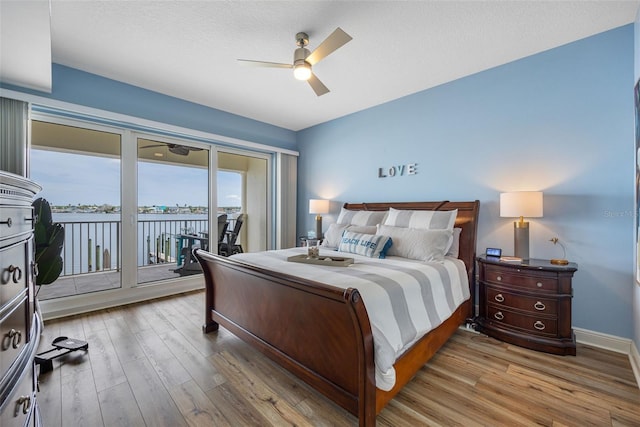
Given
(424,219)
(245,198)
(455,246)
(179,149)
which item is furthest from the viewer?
(245,198)

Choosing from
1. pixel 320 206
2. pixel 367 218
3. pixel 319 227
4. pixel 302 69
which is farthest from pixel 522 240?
pixel 319 227

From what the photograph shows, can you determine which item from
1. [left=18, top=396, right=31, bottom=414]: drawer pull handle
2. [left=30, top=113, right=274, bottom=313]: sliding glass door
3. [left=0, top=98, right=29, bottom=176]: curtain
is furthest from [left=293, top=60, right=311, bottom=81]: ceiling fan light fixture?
[left=0, top=98, right=29, bottom=176]: curtain

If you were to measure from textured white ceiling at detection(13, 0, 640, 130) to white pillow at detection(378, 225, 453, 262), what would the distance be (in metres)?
1.82

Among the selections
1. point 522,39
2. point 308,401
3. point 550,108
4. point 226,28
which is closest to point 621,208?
point 550,108

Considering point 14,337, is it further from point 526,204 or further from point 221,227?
point 221,227

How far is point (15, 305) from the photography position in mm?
984

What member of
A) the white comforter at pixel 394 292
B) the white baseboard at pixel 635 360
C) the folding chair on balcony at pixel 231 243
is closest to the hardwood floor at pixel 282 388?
the white baseboard at pixel 635 360

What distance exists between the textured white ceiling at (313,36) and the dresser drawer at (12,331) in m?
2.26

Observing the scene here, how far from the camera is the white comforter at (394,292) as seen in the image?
1.46 m

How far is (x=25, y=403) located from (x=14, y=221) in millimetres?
701

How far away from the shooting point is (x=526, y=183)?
109 inches

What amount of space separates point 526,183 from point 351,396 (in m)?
2.69

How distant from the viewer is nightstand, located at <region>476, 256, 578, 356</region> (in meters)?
2.25

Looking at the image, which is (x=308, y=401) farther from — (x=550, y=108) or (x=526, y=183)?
(x=550, y=108)
